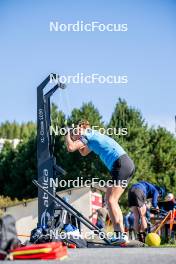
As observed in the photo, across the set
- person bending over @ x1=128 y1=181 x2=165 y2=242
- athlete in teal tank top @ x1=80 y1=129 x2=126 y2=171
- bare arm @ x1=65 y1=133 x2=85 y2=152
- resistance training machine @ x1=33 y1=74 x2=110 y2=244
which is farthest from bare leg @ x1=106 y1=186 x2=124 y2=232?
person bending over @ x1=128 y1=181 x2=165 y2=242

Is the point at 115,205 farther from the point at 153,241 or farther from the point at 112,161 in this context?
the point at 153,241

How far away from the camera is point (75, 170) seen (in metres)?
42.0

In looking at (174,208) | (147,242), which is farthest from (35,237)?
(174,208)

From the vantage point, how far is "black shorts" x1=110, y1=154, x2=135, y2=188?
790 cm

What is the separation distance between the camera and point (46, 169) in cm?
863

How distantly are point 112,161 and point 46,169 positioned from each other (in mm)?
1103

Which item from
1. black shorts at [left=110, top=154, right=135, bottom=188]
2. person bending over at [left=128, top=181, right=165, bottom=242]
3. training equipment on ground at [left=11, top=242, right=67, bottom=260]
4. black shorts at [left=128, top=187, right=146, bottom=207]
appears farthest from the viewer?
black shorts at [left=128, top=187, right=146, bottom=207]

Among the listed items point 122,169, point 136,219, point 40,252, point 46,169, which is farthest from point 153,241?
point 40,252

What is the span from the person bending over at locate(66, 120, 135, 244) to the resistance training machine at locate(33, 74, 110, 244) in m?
0.50

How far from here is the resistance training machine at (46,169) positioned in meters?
8.44

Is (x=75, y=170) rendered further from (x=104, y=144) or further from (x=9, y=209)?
(x=104, y=144)

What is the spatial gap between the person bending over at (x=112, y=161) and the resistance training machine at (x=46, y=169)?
50 cm

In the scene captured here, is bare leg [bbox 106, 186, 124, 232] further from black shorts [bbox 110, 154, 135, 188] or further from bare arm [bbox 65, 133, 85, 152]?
bare arm [bbox 65, 133, 85, 152]

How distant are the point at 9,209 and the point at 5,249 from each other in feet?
81.2
